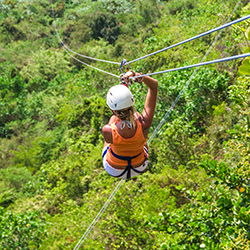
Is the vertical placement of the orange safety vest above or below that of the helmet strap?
below

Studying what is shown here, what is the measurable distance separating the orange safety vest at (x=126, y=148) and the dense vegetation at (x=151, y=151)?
96cm

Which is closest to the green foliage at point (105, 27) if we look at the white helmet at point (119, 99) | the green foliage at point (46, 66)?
the green foliage at point (46, 66)

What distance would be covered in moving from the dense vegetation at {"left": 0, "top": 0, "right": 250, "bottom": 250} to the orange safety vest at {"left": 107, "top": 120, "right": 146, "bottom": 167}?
0.96 meters

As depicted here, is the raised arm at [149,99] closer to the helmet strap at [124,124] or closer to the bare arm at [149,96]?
the bare arm at [149,96]

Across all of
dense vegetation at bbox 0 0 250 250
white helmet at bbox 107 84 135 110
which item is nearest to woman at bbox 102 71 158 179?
white helmet at bbox 107 84 135 110

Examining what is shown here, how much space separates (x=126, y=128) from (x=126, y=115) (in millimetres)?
107

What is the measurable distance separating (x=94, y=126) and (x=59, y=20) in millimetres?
27214

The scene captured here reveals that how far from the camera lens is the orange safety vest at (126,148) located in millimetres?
2607

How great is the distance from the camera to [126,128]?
2.56 metres

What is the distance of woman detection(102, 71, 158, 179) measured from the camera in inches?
95.0

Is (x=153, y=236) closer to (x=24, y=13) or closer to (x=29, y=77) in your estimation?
(x=29, y=77)

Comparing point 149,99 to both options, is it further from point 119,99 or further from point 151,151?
point 151,151

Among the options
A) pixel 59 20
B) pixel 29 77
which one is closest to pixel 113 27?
pixel 29 77

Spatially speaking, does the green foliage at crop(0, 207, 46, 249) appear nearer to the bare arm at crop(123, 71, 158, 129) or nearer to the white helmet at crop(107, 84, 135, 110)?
the bare arm at crop(123, 71, 158, 129)
